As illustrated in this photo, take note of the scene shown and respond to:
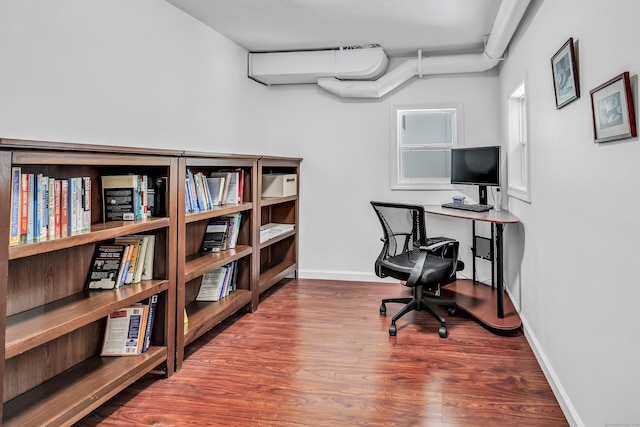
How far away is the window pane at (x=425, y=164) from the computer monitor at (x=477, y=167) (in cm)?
35

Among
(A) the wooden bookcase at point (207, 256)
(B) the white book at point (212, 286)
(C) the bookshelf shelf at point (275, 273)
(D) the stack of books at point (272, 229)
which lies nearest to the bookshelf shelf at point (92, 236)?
(A) the wooden bookcase at point (207, 256)

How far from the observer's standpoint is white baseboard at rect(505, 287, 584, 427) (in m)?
1.85

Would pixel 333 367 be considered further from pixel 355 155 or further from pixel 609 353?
pixel 355 155

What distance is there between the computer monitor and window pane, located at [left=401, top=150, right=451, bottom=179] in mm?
349

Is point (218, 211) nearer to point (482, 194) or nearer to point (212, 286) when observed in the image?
point (212, 286)

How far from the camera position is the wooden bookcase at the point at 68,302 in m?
1.56

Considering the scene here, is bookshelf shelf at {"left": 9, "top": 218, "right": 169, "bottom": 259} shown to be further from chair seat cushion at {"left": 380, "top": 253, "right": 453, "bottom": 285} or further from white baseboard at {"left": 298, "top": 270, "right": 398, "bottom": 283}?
white baseboard at {"left": 298, "top": 270, "right": 398, "bottom": 283}

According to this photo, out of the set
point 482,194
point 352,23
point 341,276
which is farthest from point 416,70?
point 341,276

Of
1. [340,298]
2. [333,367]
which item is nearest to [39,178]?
[333,367]

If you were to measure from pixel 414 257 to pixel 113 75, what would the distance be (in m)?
2.40

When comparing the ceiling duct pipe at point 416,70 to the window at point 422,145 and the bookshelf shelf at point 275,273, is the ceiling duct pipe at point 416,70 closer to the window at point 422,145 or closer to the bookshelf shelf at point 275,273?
the window at point 422,145

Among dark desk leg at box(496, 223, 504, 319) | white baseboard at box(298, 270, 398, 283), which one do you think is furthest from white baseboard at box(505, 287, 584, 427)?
white baseboard at box(298, 270, 398, 283)

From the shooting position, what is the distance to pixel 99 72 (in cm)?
244

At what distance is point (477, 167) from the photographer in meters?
3.75
